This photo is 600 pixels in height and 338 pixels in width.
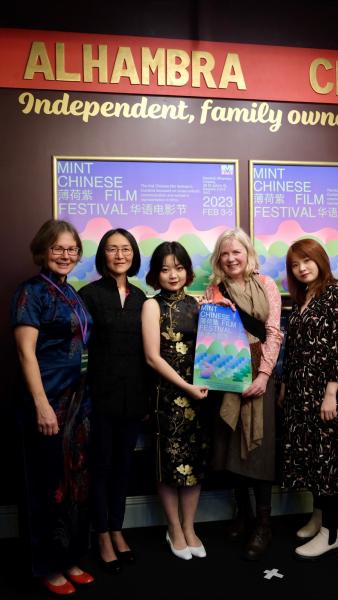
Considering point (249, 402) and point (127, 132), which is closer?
point (249, 402)

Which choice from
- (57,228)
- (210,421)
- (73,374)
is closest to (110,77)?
(57,228)

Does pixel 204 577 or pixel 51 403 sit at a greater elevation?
pixel 51 403

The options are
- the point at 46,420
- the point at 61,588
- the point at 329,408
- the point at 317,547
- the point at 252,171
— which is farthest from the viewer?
the point at 252,171

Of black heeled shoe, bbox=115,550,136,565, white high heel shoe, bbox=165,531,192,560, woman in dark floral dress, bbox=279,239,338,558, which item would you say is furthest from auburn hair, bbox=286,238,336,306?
black heeled shoe, bbox=115,550,136,565

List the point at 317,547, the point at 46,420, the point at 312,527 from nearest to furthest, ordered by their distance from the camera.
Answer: the point at 46,420 → the point at 317,547 → the point at 312,527

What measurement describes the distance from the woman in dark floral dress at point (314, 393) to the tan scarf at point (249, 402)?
22 cm

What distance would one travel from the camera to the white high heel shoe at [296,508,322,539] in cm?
289

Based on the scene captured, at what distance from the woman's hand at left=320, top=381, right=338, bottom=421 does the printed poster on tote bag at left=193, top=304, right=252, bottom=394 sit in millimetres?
404

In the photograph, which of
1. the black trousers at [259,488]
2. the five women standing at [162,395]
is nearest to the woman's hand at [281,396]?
the five women standing at [162,395]

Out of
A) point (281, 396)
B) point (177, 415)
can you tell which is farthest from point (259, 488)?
point (177, 415)

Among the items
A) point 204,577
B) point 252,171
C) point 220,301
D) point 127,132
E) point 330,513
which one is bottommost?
point 204,577

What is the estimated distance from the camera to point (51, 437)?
2322 mm

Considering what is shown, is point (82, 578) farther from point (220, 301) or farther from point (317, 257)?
point (317, 257)

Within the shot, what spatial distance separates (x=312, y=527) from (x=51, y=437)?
5.29 feet
